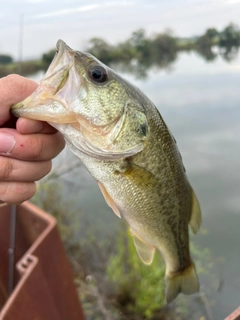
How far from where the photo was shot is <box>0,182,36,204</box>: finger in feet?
4.39

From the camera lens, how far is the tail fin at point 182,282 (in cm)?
181

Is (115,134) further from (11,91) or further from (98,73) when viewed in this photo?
(11,91)

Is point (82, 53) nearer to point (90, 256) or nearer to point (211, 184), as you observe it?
point (90, 256)

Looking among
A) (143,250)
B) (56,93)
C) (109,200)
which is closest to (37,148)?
(56,93)

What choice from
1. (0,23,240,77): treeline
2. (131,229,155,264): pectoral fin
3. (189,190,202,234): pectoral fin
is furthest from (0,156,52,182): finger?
(0,23,240,77): treeline

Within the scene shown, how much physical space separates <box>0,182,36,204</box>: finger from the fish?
0.30 metres

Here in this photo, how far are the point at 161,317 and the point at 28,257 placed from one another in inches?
72.1

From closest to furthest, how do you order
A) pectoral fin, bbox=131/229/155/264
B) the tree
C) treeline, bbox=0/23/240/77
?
1. pectoral fin, bbox=131/229/155/264
2. treeline, bbox=0/23/240/77
3. the tree

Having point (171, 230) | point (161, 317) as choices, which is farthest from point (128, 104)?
point (161, 317)

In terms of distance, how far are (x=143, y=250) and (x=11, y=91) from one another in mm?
985

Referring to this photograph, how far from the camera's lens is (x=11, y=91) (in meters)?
1.19

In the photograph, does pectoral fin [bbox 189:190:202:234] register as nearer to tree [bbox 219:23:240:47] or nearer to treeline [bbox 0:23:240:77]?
treeline [bbox 0:23:240:77]

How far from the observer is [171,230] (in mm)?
1630

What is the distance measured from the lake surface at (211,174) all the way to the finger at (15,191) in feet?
10.6
